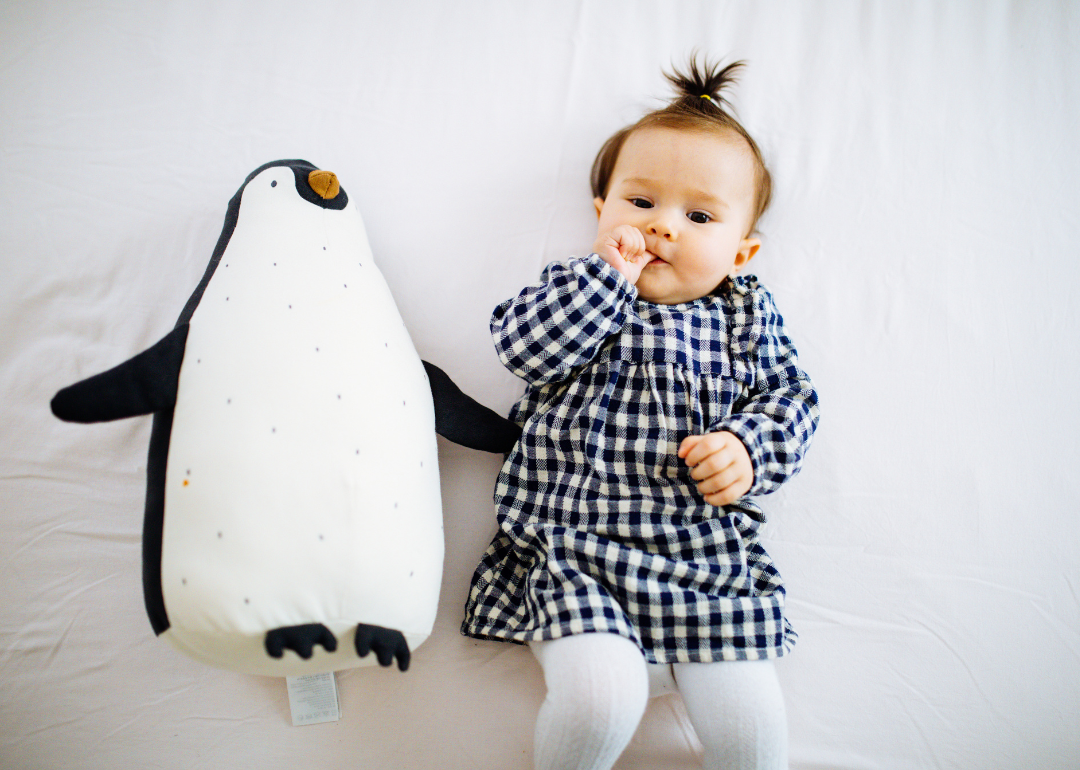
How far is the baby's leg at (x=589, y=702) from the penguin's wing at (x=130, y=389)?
49 cm

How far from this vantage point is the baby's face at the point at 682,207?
2.57ft

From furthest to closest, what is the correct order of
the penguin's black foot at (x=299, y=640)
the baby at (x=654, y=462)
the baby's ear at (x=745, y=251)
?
the baby's ear at (x=745, y=251)
the baby at (x=654, y=462)
the penguin's black foot at (x=299, y=640)

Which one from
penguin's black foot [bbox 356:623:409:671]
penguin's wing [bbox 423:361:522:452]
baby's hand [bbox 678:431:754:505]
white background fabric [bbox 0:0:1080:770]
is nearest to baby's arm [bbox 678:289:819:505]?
baby's hand [bbox 678:431:754:505]

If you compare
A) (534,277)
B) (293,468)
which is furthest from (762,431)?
(293,468)

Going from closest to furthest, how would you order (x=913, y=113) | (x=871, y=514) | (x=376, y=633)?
(x=376, y=633), (x=871, y=514), (x=913, y=113)

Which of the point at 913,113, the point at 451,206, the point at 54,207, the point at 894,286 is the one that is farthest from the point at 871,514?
the point at 54,207

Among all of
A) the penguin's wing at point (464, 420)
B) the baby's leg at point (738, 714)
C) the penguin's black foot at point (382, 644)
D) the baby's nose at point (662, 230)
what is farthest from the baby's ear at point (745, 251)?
the penguin's black foot at point (382, 644)

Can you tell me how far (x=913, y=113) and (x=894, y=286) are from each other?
0.28m

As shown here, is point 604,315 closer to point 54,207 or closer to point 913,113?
point 913,113

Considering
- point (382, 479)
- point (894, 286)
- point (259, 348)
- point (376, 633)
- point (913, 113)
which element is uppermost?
point (913, 113)

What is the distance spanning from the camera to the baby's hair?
2.68 feet

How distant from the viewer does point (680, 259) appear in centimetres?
78

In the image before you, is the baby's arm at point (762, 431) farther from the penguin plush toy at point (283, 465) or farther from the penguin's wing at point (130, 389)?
the penguin's wing at point (130, 389)

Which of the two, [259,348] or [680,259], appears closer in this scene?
[259,348]
